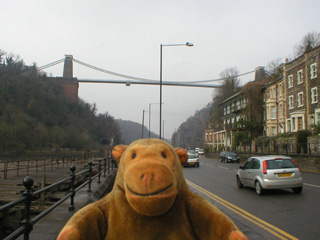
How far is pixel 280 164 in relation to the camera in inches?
402

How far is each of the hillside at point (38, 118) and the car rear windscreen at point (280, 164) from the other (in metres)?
28.3

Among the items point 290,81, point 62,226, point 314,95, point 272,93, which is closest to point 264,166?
point 62,226

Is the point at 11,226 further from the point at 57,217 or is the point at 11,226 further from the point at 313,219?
the point at 313,219

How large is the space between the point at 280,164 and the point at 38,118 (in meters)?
63.7

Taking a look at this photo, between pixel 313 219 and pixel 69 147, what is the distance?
6074cm

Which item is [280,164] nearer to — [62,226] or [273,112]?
[62,226]

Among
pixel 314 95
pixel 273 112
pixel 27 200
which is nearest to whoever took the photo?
pixel 27 200

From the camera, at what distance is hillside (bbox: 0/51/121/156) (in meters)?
43.9

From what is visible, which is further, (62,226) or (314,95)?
(314,95)

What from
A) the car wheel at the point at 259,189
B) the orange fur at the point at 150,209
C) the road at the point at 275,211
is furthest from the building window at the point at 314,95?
the orange fur at the point at 150,209

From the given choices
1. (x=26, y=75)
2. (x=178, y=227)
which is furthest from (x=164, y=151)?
(x=26, y=75)

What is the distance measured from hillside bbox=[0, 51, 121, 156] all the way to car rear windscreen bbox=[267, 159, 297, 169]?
2827 cm

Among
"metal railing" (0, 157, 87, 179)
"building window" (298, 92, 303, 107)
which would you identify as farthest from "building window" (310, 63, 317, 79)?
"metal railing" (0, 157, 87, 179)

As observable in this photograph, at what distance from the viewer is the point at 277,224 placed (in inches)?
237
